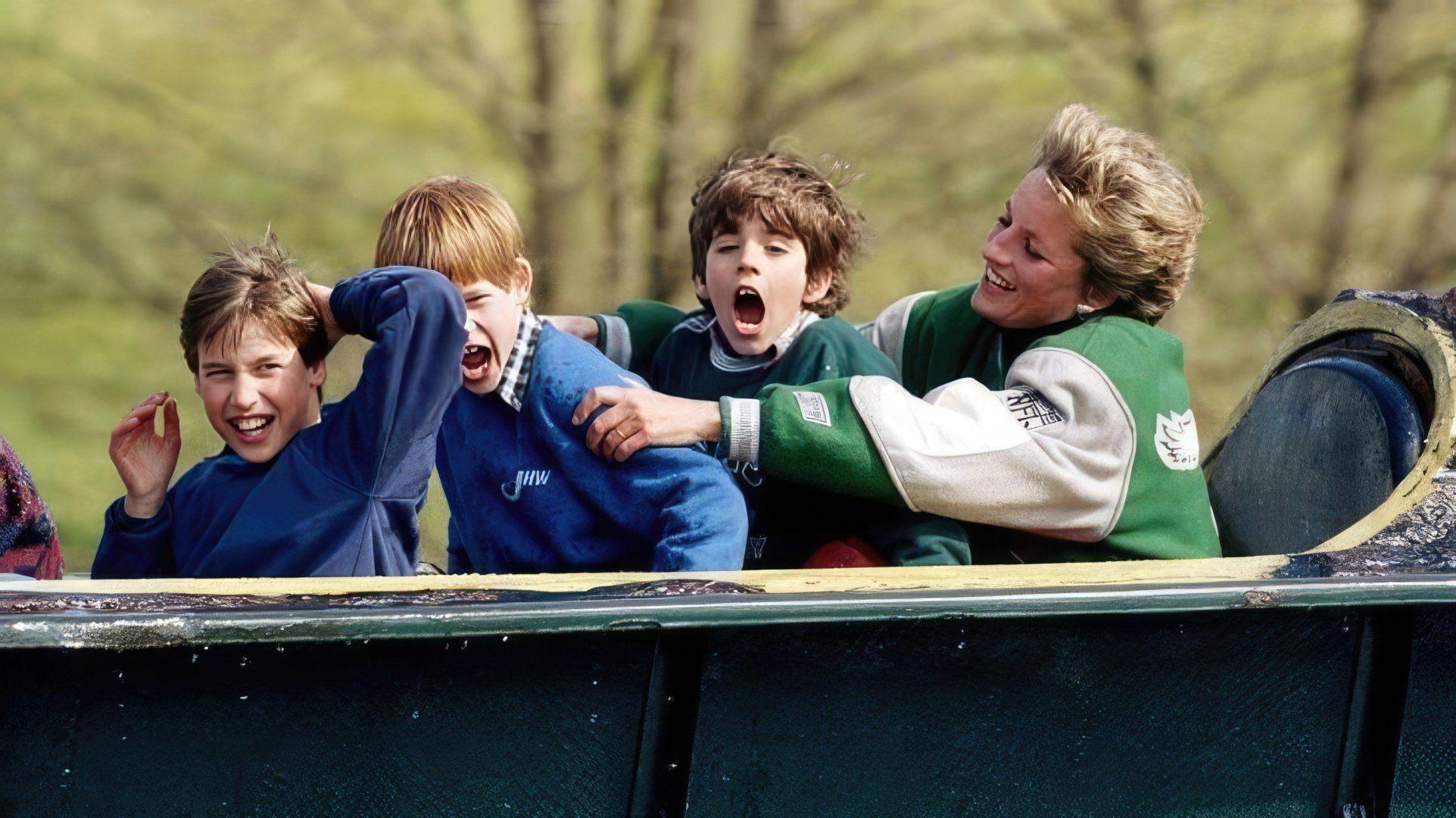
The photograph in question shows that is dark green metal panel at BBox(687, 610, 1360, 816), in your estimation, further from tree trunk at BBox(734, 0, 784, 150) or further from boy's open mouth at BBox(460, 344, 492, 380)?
tree trunk at BBox(734, 0, 784, 150)

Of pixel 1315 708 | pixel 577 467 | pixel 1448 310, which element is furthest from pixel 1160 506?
pixel 577 467

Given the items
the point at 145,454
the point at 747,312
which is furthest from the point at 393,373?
the point at 747,312

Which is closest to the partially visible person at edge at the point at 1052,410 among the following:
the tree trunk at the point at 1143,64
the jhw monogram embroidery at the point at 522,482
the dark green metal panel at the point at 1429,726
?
the jhw monogram embroidery at the point at 522,482

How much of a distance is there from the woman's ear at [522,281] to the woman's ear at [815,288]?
1.66 ft

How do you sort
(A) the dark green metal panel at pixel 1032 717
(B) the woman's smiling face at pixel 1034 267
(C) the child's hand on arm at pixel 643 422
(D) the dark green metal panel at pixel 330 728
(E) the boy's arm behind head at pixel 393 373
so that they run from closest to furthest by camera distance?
(D) the dark green metal panel at pixel 330 728, (A) the dark green metal panel at pixel 1032 717, (E) the boy's arm behind head at pixel 393 373, (C) the child's hand on arm at pixel 643 422, (B) the woman's smiling face at pixel 1034 267

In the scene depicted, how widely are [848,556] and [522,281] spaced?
70 centimetres

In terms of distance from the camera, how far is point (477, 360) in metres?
2.39

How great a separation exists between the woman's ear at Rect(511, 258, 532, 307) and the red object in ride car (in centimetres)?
64

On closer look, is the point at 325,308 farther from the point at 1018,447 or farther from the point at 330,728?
the point at 1018,447

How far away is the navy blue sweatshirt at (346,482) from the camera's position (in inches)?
84.0

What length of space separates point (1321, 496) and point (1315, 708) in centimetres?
71

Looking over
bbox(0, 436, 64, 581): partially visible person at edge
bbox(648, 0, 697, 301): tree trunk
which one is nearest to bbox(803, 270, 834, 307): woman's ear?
bbox(0, 436, 64, 581): partially visible person at edge

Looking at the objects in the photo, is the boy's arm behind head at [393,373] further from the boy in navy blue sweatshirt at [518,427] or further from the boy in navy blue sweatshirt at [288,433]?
the boy in navy blue sweatshirt at [518,427]

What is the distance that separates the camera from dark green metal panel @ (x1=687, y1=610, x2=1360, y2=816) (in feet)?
6.11
